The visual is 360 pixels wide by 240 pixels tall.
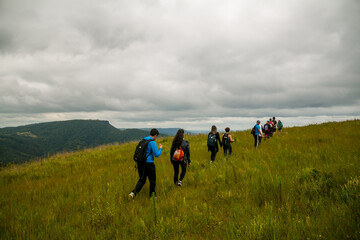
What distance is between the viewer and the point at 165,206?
174 inches

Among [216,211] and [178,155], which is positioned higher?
[178,155]

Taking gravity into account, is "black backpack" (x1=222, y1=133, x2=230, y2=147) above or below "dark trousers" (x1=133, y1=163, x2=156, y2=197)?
above

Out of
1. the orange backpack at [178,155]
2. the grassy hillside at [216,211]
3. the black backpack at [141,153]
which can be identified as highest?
the black backpack at [141,153]

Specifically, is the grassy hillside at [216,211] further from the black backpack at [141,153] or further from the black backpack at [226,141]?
the black backpack at [226,141]

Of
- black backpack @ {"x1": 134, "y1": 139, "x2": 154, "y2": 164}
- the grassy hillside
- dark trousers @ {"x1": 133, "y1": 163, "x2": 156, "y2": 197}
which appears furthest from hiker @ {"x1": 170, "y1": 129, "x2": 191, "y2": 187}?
black backpack @ {"x1": 134, "y1": 139, "x2": 154, "y2": 164}

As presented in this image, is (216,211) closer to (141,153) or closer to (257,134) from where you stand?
(141,153)

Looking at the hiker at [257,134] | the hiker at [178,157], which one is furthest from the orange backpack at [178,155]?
the hiker at [257,134]

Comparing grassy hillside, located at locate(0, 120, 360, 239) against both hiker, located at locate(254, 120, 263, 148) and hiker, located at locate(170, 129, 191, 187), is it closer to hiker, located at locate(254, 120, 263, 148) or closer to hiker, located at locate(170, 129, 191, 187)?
hiker, located at locate(170, 129, 191, 187)

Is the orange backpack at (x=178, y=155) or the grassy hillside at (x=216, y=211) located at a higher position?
the orange backpack at (x=178, y=155)

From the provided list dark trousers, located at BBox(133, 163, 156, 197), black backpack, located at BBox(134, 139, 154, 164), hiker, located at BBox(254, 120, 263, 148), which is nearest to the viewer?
black backpack, located at BBox(134, 139, 154, 164)

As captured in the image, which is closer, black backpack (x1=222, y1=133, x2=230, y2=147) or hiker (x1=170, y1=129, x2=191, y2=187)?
hiker (x1=170, y1=129, x2=191, y2=187)

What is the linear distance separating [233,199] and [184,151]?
296 cm

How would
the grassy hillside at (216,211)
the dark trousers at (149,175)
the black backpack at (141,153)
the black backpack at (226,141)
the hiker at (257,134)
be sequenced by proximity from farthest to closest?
1. the hiker at (257,134)
2. the black backpack at (226,141)
3. the dark trousers at (149,175)
4. the black backpack at (141,153)
5. the grassy hillside at (216,211)

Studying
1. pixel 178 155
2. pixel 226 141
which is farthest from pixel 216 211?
pixel 226 141
